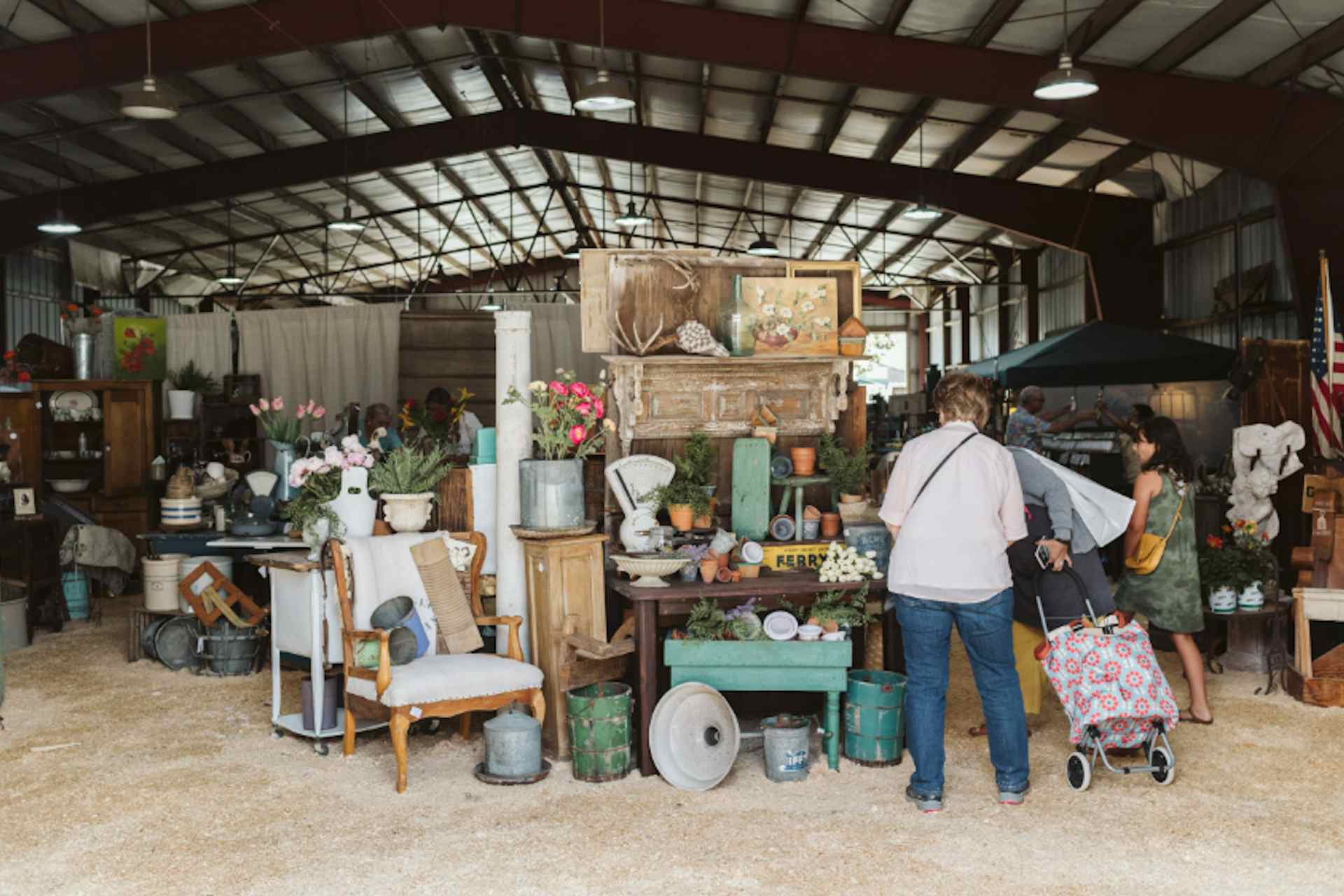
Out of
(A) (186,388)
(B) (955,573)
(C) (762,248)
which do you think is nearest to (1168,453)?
(B) (955,573)

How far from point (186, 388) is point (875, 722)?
8.74m

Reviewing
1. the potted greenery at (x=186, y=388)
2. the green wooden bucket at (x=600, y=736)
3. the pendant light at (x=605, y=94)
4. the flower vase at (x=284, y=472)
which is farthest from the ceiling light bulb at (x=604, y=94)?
the green wooden bucket at (x=600, y=736)

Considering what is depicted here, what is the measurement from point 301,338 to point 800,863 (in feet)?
33.4

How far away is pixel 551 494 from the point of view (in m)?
5.51

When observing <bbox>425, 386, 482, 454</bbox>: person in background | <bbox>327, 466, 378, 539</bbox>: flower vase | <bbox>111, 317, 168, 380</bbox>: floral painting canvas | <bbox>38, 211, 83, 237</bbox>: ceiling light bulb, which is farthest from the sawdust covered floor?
<bbox>38, 211, 83, 237</bbox>: ceiling light bulb

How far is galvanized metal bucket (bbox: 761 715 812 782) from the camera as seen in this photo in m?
5.08

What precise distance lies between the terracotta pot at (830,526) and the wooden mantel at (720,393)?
49 cm

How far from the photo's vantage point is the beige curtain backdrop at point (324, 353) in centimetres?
1298

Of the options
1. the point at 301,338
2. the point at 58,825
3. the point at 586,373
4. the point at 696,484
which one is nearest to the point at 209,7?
the point at 301,338

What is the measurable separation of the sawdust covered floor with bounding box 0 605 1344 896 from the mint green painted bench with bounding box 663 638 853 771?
36cm

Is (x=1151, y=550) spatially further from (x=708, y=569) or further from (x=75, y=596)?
(x=75, y=596)

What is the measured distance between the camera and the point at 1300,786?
5008mm

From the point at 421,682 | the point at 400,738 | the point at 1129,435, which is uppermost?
the point at 1129,435

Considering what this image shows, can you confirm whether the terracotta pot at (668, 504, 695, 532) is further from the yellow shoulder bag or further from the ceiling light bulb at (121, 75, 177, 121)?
the ceiling light bulb at (121, 75, 177, 121)
